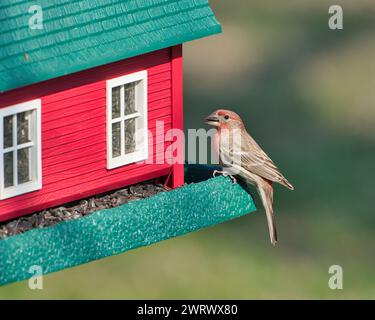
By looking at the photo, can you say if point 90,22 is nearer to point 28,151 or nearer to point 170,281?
point 28,151

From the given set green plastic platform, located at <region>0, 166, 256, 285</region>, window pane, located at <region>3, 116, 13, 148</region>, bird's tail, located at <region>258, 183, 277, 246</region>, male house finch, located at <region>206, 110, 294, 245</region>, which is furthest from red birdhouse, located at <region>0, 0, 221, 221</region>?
bird's tail, located at <region>258, 183, 277, 246</region>

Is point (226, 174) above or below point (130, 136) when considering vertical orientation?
below

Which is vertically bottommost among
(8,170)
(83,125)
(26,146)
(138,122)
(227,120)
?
(8,170)

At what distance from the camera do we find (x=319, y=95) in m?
23.9

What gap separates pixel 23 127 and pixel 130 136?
1.08 metres

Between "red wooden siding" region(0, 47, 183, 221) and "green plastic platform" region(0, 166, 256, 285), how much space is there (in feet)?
1.14

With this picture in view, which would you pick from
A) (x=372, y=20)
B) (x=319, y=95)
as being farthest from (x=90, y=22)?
(x=372, y=20)

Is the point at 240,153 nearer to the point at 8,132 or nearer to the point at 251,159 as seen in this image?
the point at 251,159

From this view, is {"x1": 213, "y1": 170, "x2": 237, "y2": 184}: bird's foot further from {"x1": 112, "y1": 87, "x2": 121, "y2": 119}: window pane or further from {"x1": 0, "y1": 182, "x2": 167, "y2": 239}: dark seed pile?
{"x1": 112, "y1": 87, "x2": 121, "y2": 119}: window pane

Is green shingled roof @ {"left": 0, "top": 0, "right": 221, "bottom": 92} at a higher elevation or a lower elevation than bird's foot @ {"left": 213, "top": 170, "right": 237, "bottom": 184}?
higher

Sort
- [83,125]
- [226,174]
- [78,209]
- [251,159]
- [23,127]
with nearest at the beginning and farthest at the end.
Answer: [23,127], [83,125], [78,209], [226,174], [251,159]

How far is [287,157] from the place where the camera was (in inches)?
862

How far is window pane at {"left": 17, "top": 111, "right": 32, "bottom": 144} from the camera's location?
43.2 feet

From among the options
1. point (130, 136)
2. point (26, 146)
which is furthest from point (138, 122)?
point (26, 146)
